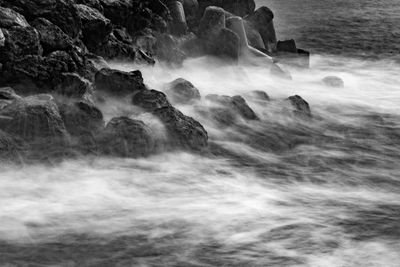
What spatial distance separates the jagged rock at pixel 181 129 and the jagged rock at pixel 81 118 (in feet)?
4.23

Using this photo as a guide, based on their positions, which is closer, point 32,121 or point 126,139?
point 32,121

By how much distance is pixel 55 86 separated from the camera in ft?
46.6

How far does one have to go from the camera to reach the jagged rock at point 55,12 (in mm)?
15898

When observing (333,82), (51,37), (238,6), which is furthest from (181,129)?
(238,6)

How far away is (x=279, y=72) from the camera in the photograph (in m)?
22.8

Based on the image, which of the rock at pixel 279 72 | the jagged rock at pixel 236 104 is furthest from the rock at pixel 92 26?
the rock at pixel 279 72

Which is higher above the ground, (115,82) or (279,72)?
(279,72)

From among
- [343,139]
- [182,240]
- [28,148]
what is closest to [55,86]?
[28,148]

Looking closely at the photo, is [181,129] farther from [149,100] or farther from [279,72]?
[279,72]

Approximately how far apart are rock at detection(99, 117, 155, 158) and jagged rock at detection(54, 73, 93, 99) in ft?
4.59

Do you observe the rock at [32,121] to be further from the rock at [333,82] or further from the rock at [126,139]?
the rock at [333,82]

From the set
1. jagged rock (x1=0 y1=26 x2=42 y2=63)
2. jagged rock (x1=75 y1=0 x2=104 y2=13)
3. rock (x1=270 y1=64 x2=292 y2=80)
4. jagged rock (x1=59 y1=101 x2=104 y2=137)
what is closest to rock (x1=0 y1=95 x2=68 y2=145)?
jagged rock (x1=59 y1=101 x2=104 y2=137)

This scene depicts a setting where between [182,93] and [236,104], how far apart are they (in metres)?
1.41

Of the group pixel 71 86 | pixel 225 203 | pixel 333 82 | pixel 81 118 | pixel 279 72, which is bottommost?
pixel 225 203
